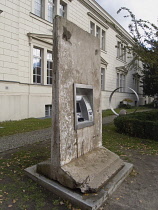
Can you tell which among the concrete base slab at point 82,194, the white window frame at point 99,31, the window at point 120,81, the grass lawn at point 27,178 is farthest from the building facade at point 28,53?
the window at point 120,81

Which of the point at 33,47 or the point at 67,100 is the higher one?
the point at 33,47

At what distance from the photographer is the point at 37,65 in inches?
473

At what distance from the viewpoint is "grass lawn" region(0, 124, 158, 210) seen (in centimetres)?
252

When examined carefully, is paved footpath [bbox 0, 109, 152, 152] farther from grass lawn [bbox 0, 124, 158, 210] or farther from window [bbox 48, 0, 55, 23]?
window [bbox 48, 0, 55, 23]

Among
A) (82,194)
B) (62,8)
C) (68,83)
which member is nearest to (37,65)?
(62,8)

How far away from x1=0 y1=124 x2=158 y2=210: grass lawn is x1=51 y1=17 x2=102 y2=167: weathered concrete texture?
525 millimetres

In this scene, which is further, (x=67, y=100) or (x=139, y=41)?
(x=139, y=41)

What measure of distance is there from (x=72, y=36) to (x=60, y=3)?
12.3m

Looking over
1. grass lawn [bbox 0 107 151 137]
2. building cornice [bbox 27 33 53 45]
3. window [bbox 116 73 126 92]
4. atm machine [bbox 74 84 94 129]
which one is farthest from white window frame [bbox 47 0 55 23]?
window [bbox 116 73 126 92]

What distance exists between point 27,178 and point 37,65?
385 inches

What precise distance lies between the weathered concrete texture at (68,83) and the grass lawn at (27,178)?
1.72 ft

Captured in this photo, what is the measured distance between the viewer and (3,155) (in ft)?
14.4

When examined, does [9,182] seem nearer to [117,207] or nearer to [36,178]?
[36,178]

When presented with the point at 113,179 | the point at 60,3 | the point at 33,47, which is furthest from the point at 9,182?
the point at 60,3
